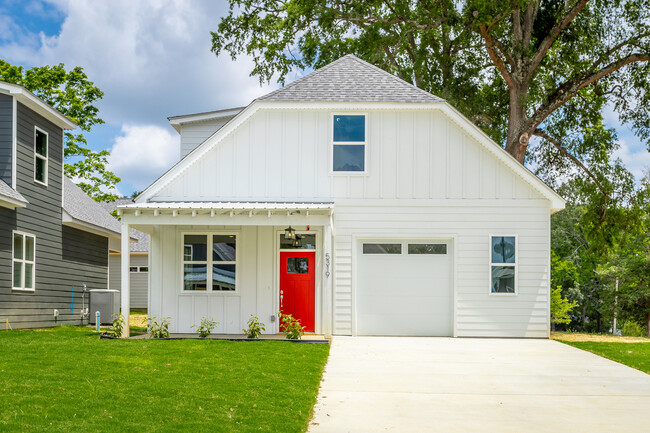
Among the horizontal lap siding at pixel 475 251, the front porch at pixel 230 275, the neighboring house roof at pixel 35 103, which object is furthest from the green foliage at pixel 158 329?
the neighboring house roof at pixel 35 103

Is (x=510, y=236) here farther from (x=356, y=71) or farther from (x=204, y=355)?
(x=204, y=355)

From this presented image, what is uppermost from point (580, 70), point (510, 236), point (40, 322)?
point (580, 70)

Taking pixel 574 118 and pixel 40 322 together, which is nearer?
pixel 40 322

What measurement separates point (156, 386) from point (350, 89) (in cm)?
948

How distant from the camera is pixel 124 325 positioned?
44.4 ft

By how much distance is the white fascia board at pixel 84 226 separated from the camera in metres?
18.9

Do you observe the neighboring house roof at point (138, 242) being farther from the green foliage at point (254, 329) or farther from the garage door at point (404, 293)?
the green foliage at point (254, 329)

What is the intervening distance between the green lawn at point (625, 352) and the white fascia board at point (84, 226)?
12692 millimetres

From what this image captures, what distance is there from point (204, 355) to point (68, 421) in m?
4.45

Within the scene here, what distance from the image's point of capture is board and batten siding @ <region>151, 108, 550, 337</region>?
49.5ft

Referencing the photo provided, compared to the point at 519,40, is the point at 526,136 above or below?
below

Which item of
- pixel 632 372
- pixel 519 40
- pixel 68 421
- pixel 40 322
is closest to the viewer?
pixel 68 421

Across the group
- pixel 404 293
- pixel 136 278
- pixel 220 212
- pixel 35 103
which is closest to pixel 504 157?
pixel 404 293

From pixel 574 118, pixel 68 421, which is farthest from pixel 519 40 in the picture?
pixel 68 421
